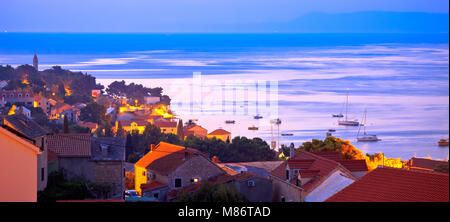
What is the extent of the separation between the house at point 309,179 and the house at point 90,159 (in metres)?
2.83

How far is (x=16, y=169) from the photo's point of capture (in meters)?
2.90

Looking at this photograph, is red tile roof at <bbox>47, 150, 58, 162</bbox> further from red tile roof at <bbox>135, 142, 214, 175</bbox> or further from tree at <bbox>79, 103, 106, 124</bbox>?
tree at <bbox>79, 103, 106, 124</bbox>

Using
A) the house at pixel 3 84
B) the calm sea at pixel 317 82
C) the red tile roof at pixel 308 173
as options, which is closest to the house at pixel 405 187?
the red tile roof at pixel 308 173

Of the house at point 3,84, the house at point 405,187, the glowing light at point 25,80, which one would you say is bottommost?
the house at point 405,187

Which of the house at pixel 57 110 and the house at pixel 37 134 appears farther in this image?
the house at pixel 57 110

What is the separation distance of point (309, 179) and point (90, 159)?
4065 mm

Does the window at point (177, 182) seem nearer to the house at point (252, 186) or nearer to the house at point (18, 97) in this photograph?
the house at point (252, 186)

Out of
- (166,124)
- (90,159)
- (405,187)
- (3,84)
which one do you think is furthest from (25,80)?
(405,187)

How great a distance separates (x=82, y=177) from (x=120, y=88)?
81.6 ft

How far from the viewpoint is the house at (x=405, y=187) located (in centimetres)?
297

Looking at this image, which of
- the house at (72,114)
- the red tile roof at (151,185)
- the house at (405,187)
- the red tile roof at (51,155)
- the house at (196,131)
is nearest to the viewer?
the house at (405,187)
